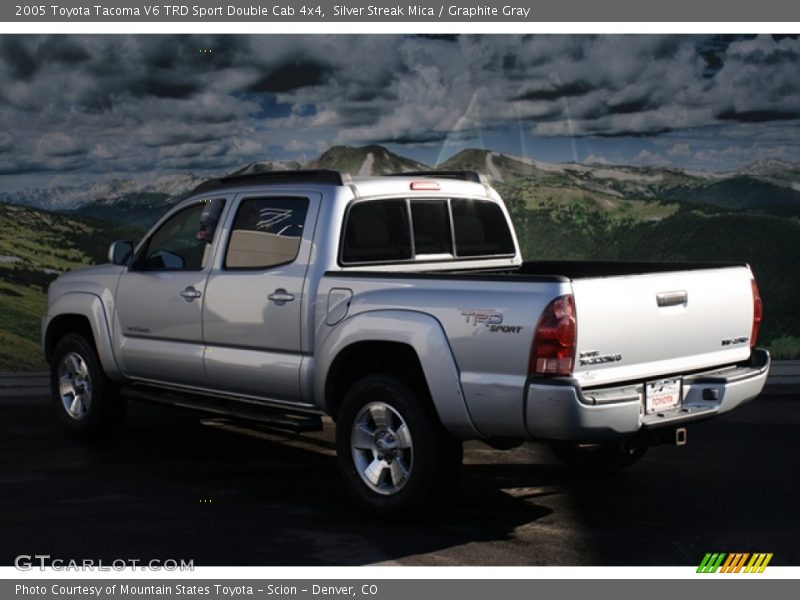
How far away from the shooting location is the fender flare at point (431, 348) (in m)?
→ 6.27

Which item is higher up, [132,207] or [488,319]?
[488,319]

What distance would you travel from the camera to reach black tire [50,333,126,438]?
29.3ft

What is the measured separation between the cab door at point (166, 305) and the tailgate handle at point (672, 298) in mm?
3142

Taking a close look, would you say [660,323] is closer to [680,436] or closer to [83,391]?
[680,436]

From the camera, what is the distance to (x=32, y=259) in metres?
13.6

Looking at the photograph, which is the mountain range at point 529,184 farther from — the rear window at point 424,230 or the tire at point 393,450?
the tire at point 393,450

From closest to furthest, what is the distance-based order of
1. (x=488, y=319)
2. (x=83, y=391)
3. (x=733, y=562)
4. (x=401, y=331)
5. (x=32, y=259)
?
(x=733, y=562) < (x=488, y=319) < (x=401, y=331) < (x=83, y=391) < (x=32, y=259)

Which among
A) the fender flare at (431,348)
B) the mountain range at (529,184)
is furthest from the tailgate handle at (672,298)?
the mountain range at (529,184)

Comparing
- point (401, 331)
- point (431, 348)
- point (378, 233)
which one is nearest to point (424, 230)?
point (378, 233)

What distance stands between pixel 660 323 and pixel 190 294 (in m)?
3.29

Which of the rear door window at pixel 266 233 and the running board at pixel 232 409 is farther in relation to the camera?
the rear door window at pixel 266 233

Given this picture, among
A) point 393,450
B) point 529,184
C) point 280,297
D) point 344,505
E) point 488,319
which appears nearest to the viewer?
point 488,319

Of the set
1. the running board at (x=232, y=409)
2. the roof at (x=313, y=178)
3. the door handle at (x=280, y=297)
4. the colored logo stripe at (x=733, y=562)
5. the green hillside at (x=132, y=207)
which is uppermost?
the roof at (x=313, y=178)

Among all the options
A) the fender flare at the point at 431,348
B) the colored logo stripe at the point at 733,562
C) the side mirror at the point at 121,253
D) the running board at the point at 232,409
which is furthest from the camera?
the side mirror at the point at 121,253
